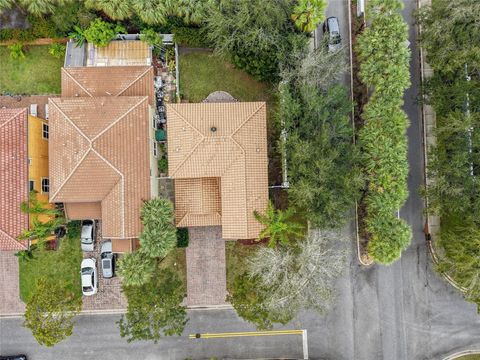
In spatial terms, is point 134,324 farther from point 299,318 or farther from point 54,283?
point 299,318

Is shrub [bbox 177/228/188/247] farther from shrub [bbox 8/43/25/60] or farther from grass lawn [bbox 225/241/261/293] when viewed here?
shrub [bbox 8/43/25/60]

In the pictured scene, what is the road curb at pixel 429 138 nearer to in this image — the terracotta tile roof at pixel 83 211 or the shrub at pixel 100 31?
the shrub at pixel 100 31

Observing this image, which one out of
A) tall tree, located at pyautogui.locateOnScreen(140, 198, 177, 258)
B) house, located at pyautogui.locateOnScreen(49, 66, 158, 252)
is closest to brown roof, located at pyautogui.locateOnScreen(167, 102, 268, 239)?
house, located at pyautogui.locateOnScreen(49, 66, 158, 252)

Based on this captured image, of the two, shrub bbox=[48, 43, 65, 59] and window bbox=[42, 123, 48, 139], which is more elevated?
shrub bbox=[48, 43, 65, 59]

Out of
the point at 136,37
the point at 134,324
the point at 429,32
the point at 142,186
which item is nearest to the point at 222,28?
the point at 136,37

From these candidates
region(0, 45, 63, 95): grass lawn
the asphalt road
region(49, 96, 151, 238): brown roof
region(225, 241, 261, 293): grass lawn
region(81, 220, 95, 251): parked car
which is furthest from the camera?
region(0, 45, 63, 95): grass lawn

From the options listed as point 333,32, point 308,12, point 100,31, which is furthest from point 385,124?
point 100,31

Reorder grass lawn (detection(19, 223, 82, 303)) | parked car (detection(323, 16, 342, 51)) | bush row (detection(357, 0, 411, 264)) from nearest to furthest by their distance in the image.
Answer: bush row (detection(357, 0, 411, 264)), parked car (detection(323, 16, 342, 51)), grass lawn (detection(19, 223, 82, 303))
